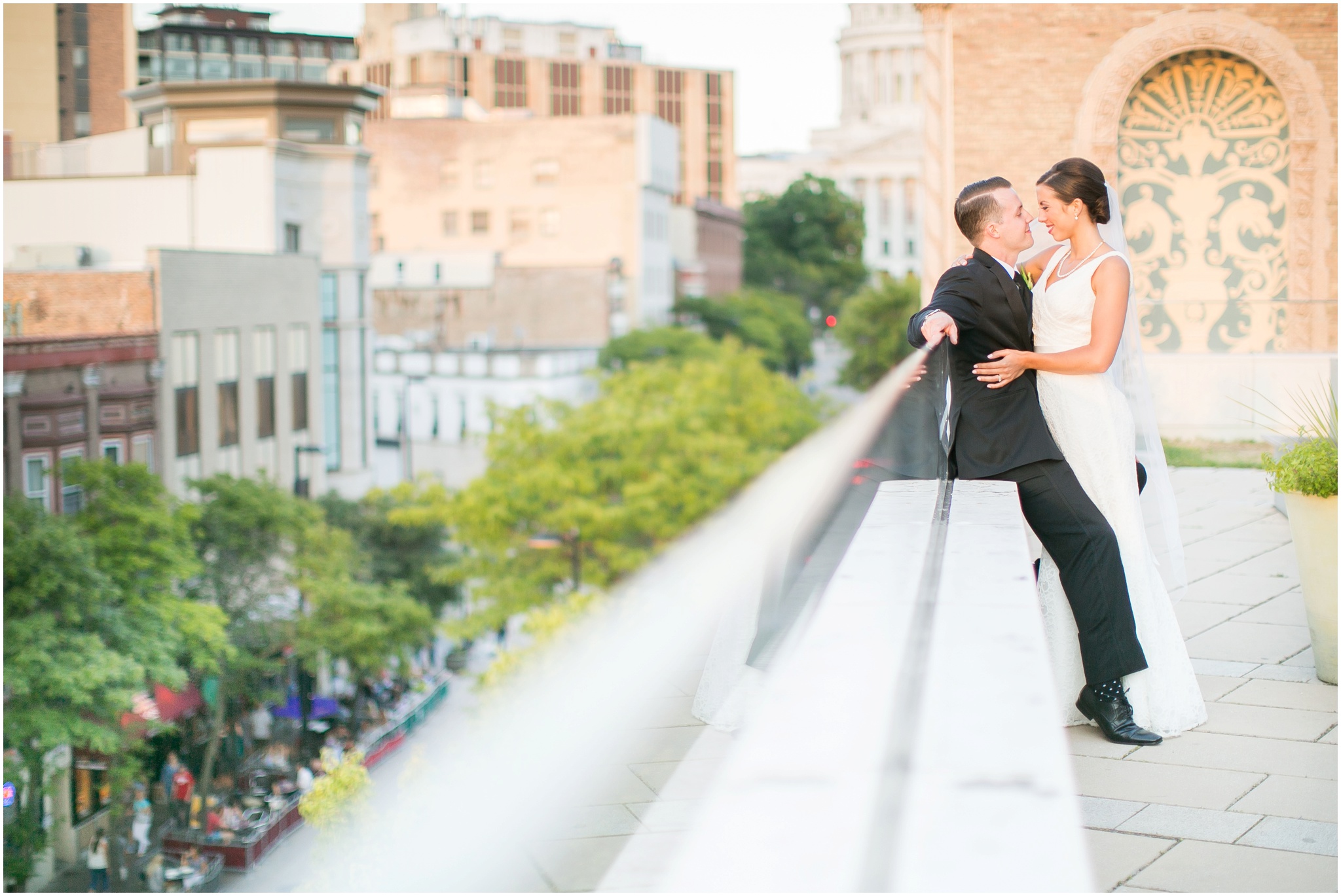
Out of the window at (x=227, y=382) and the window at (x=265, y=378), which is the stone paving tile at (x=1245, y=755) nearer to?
the window at (x=227, y=382)

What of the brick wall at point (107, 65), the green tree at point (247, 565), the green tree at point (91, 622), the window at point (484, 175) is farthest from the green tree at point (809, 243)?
the green tree at point (91, 622)

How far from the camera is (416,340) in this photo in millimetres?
65312

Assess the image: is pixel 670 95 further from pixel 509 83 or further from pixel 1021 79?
pixel 1021 79

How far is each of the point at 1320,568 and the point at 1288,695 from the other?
60 cm

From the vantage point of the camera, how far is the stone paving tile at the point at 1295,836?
3643 millimetres

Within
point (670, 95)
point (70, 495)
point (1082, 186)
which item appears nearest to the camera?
point (1082, 186)

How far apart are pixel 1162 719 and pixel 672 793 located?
10.1 ft

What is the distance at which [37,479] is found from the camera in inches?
1018

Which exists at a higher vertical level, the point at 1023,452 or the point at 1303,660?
the point at 1023,452

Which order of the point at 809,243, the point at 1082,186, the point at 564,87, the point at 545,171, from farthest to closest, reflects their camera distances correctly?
the point at 564,87, the point at 809,243, the point at 545,171, the point at 1082,186

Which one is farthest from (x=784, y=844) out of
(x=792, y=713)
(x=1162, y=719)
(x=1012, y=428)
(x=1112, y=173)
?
(x=1112, y=173)

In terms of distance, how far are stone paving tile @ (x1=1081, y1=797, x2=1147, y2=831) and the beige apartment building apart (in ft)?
338

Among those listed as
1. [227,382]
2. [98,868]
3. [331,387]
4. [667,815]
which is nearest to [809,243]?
[331,387]

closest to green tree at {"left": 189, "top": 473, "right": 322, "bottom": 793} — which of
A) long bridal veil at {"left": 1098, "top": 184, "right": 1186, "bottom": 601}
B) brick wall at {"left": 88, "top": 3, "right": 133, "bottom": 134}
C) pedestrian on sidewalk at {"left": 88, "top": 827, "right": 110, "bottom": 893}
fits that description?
pedestrian on sidewalk at {"left": 88, "top": 827, "right": 110, "bottom": 893}
